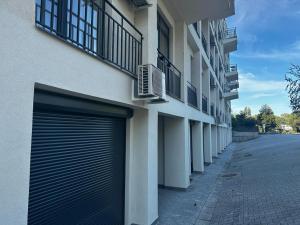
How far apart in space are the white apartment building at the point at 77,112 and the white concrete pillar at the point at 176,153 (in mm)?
1574

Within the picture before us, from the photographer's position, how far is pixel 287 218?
553 centimetres

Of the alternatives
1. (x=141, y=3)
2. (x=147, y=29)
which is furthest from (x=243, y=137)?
(x=141, y=3)

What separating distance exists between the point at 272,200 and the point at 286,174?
404cm

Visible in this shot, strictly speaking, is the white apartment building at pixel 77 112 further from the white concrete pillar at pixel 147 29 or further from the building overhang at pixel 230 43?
the building overhang at pixel 230 43

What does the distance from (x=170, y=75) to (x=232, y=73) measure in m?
30.7

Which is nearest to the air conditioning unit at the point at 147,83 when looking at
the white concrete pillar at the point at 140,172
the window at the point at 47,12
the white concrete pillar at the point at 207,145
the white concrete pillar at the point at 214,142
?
the white concrete pillar at the point at 140,172

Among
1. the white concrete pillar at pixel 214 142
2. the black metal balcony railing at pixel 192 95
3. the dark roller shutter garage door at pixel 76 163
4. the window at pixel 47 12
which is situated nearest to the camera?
the window at pixel 47 12

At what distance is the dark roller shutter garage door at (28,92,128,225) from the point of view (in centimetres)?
310

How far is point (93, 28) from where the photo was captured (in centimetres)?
443

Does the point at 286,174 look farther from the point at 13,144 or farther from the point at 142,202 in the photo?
the point at 13,144

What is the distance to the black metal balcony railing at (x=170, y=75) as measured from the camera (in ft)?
23.6

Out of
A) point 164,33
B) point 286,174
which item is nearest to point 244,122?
point 286,174

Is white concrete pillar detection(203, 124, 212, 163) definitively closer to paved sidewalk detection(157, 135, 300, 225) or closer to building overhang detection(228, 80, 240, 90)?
paved sidewalk detection(157, 135, 300, 225)

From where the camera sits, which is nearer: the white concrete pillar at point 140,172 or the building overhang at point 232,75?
the white concrete pillar at point 140,172
